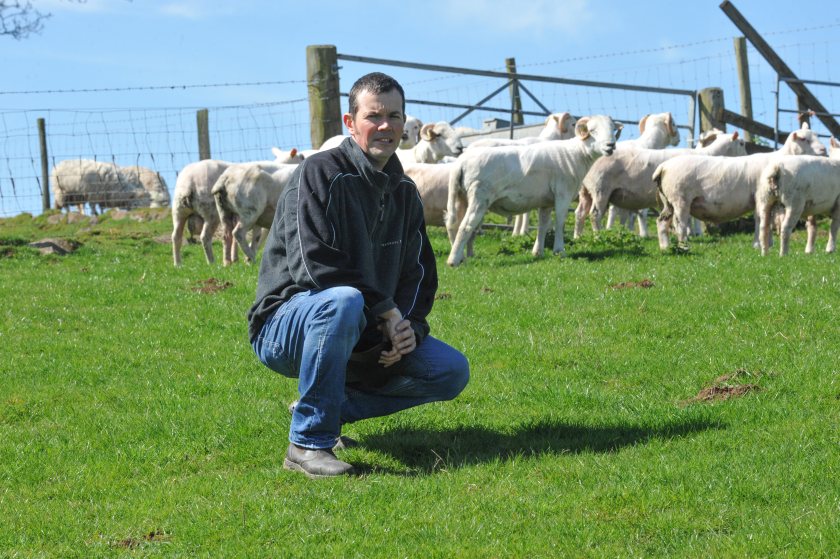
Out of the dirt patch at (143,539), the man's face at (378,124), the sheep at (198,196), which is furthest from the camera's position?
the sheep at (198,196)

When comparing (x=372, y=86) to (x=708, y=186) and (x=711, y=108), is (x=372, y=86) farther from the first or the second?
(x=711, y=108)

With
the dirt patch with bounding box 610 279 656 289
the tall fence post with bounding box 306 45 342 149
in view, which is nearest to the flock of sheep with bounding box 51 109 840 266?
the tall fence post with bounding box 306 45 342 149

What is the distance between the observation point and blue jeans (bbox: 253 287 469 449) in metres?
4.98

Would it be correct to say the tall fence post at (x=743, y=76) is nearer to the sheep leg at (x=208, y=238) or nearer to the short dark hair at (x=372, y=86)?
the sheep leg at (x=208, y=238)

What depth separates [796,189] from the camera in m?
13.7

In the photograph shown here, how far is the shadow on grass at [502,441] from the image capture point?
5.43m

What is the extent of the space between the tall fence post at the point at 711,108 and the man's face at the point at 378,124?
688 inches

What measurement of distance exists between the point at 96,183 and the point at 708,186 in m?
19.4

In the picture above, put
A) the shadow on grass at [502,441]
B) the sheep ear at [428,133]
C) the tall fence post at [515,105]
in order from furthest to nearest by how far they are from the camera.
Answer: the tall fence post at [515,105], the sheep ear at [428,133], the shadow on grass at [502,441]

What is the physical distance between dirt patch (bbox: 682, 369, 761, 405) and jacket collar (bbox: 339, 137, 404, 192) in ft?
7.68

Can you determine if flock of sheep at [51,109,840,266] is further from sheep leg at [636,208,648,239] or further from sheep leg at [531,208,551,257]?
sheep leg at [636,208,648,239]

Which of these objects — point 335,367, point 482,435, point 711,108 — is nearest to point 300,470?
point 335,367

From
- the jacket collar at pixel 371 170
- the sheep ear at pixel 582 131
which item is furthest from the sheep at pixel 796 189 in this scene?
the jacket collar at pixel 371 170

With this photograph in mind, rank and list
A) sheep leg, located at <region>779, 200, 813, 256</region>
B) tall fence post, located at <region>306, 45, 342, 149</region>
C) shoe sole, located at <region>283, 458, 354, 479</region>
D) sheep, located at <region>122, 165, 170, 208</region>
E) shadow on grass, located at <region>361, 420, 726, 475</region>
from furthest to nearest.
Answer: sheep, located at <region>122, 165, 170, 208</region>
tall fence post, located at <region>306, 45, 342, 149</region>
sheep leg, located at <region>779, 200, 813, 256</region>
shadow on grass, located at <region>361, 420, 726, 475</region>
shoe sole, located at <region>283, 458, 354, 479</region>
